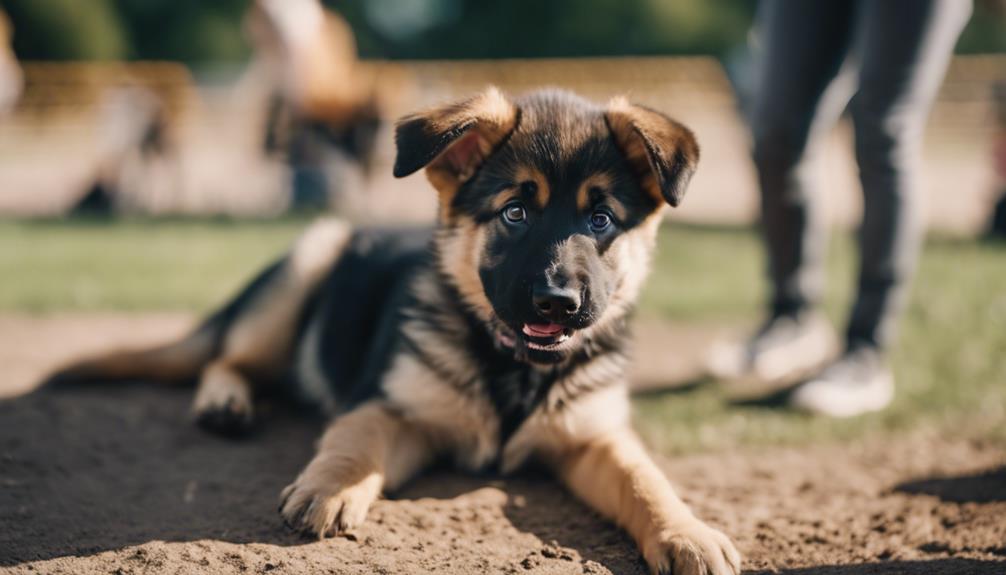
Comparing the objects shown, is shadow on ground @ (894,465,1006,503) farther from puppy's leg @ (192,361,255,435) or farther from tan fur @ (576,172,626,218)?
puppy's leg @ (192,361,255,435)

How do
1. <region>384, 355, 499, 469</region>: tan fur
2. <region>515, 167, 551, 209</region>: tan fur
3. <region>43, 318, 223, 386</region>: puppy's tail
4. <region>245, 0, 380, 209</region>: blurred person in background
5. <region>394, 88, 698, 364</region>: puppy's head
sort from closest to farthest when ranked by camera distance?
<region>394, 88, 698, 364</region>: puppy's head → <region>515, 167, 551, 209</region>: tan fur → <region>384, 355, 499, 469</region>: tan fur → <region>43, 318, 223, 386</region>: puppy's tail → <region>245, 0, 380, 209</region>: blurred person in background

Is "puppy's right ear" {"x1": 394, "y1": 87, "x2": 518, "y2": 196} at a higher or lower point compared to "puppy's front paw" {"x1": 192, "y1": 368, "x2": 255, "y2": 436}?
higher

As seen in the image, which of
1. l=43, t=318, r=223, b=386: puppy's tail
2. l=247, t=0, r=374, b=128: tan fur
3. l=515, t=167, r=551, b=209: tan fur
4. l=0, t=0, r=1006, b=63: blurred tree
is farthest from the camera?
l=0, t=0, r=1006, b=63: blurred tree

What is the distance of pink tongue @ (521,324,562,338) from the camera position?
302 cm

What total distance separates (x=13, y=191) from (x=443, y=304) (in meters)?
13.0

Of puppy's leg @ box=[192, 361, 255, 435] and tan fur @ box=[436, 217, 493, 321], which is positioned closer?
tan fur @ box=[436, 217, 493, 321]

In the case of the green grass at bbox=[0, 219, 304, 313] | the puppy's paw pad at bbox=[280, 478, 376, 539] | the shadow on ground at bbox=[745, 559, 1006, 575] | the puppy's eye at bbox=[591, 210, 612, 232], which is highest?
the puppy's eye at bbox=[591, 210, 612, 232]

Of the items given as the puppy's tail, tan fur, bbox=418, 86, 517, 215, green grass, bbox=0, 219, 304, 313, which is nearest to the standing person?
tan fur, bbox=418, 86, 517, 215

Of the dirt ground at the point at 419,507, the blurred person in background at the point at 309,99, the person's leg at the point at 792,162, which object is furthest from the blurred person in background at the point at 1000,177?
the blurred person in background at the point at 309,99

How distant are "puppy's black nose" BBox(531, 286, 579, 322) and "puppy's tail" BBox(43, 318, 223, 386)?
2186mm

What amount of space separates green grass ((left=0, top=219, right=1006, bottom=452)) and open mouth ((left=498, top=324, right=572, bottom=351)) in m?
1.20

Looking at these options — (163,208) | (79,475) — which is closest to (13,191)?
(163,208)

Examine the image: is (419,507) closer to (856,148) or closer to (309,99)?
(856,148)

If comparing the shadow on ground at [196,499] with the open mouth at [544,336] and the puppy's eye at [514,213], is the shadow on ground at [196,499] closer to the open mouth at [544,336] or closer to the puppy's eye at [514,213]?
the open mouth at [544,336]
